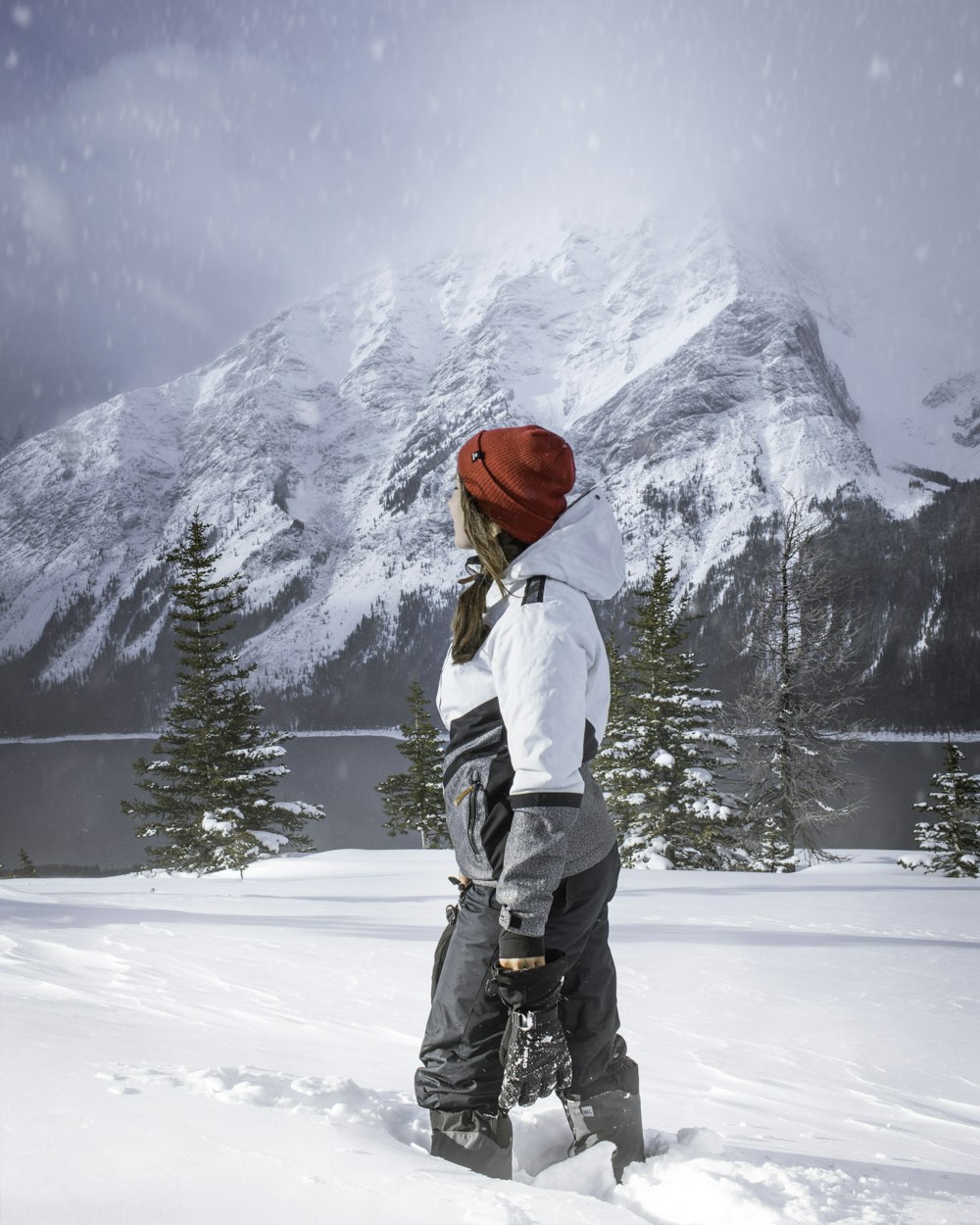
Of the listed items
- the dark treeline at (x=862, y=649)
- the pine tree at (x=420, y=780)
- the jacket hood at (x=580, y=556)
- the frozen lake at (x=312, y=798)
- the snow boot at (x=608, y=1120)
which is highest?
the dark treeline at (x=862, y=649)

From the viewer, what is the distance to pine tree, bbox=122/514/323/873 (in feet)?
62.5

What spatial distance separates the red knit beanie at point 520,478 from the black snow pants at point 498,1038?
2.99 feet

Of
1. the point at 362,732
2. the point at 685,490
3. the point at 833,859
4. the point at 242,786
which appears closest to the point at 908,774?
the point at 833,859

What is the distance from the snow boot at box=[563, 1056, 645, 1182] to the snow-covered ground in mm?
112

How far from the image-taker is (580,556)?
1.99m

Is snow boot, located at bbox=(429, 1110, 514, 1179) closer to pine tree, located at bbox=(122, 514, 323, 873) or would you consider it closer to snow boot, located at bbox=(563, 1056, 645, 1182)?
snow boot, located at bbox=(563, 1056, 645, 1182)

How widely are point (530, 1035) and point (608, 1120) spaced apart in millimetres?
442

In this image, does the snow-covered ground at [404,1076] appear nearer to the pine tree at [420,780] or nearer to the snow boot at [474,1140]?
the snow boot at [474,1140]

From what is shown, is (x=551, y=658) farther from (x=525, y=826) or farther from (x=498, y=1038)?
(x=498, y=1038)

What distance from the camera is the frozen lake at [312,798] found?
148ft

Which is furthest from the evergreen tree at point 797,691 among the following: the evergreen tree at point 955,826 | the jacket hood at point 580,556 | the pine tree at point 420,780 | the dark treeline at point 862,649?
the dark treeline at point 862,649

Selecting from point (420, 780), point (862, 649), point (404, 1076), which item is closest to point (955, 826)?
point (420, 780)

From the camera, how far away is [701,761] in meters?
20.2

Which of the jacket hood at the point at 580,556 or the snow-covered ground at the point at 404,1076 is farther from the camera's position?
the jacket hood at the point at 580,556
